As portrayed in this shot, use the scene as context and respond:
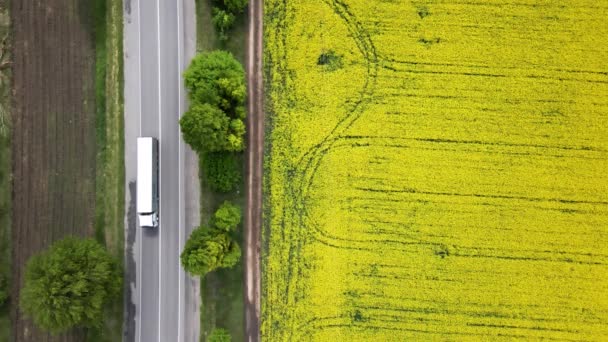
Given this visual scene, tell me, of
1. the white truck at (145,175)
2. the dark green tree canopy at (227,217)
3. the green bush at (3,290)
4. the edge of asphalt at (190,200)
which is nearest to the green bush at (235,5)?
the edge of asphalt at (190,200)

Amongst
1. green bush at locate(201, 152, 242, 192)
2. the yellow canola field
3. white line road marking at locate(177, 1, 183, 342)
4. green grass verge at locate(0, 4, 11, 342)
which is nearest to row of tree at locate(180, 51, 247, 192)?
green bush at locate(201, 152, 242, 192)

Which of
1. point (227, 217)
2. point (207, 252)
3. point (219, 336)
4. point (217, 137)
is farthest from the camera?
point (219, 336)

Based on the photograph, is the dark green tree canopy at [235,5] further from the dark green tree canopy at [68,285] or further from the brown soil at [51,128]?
the dark green tree canopy at [68,285]

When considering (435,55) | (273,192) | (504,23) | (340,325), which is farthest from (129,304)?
(504,23)

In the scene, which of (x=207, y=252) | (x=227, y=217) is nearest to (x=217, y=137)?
(x=227, y=217)

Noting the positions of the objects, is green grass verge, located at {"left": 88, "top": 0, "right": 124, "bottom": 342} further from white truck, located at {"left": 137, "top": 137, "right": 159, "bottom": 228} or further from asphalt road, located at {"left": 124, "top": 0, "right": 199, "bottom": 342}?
white truck, located at {"left": 137, "top": 137, "right": 159, "bottom": 228}

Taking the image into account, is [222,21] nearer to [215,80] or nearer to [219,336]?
[215,80]

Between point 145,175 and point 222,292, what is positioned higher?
point 145,175
